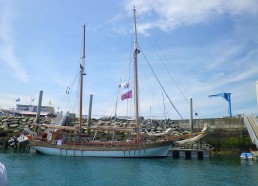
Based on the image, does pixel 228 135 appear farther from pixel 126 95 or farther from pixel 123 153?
pixel 126 95

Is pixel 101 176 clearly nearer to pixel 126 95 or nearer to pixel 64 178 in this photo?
pixel 64 178

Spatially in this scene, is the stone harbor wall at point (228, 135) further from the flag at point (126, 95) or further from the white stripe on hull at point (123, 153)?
the flag at point (126, 95)

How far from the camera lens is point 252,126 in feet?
148

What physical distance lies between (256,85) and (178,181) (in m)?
44.0

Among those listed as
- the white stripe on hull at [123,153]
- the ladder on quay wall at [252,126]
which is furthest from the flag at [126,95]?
the ladder on quay wall at [252,126]

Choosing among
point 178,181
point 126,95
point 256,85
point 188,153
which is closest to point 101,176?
point 178,181

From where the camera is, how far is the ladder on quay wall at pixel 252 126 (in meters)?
38.3

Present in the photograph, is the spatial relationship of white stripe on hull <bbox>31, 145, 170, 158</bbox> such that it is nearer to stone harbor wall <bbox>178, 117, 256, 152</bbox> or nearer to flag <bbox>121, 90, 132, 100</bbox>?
flag <bbox>121, 90, 132, 100</bbox>

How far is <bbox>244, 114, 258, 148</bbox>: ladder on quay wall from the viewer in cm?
3827

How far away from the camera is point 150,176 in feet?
82.8

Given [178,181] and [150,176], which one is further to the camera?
[150,176]

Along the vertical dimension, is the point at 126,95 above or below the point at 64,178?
above

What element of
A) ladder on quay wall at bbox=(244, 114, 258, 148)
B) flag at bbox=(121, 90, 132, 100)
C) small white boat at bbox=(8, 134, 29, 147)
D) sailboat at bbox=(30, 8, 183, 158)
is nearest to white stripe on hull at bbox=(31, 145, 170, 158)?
sailboat at bbox=(30, 8, 183, 158)

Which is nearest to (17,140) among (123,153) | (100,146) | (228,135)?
(100,146)
